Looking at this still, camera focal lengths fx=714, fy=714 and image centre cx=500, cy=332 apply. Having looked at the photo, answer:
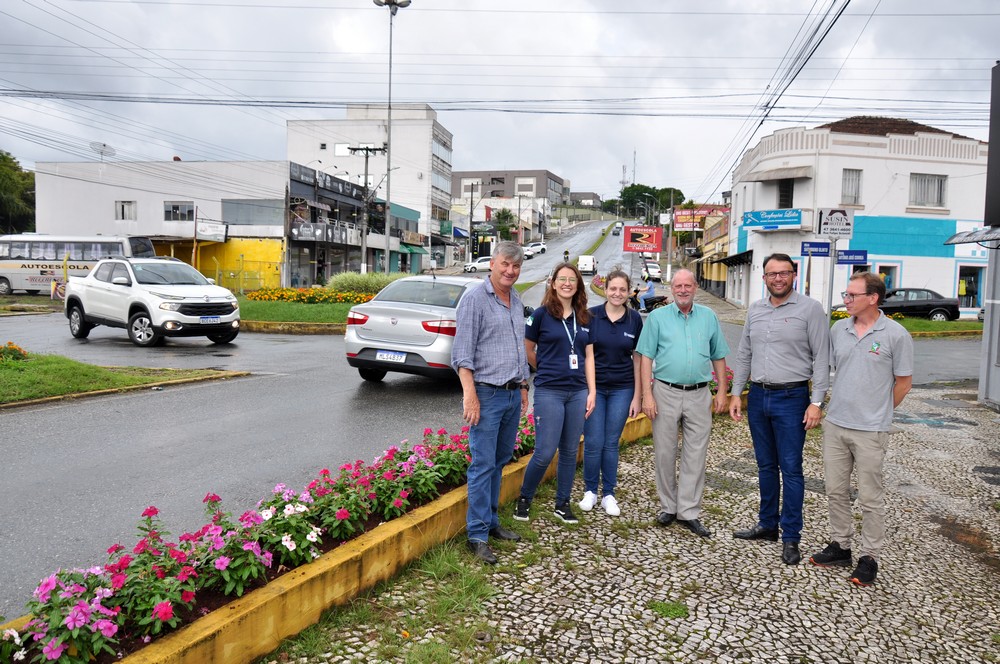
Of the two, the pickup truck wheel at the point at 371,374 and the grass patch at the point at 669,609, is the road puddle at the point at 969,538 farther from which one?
the pickup truck wheel at the point at 371,374

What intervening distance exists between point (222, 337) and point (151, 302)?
A: 5.04 feet

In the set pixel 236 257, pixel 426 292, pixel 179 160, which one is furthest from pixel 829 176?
pixel 179 160

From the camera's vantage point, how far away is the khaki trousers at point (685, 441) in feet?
16.3

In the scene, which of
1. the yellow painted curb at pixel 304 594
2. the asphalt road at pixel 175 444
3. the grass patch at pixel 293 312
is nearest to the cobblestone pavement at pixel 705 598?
the yellow painted curb at pixel 304 594

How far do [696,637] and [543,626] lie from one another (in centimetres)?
73

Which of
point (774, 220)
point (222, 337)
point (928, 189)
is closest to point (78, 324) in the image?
point (222, 337)

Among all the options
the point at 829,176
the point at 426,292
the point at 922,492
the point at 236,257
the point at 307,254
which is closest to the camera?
the point at 922,492

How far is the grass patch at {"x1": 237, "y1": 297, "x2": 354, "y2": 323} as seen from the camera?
1980 centimetres

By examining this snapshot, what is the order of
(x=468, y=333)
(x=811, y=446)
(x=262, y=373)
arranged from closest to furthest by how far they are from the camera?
(x=468, y=333)
(x=811, y=446)
(x=262, y=373)

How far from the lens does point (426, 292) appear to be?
9.95 metres

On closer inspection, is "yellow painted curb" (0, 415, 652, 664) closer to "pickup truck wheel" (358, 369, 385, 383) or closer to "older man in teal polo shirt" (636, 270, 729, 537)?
"older man in teal polo shirt" (636, 270, 729, 537)

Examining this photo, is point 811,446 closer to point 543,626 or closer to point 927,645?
point 927,645

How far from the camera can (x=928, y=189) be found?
3325cm

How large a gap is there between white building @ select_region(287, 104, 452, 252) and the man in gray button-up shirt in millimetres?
70762
